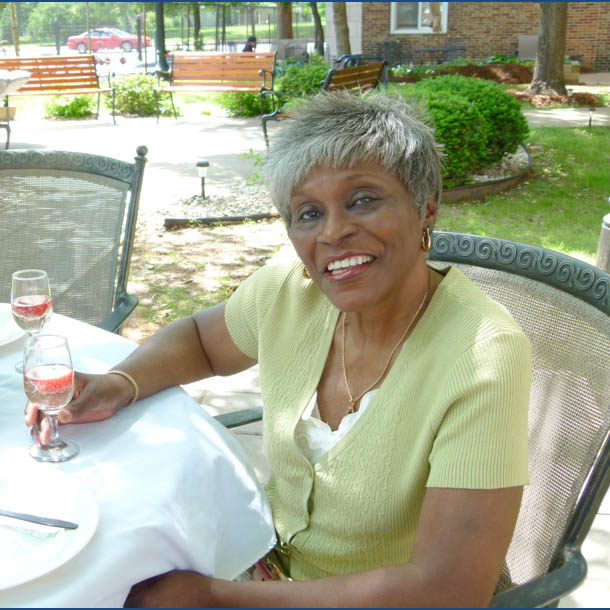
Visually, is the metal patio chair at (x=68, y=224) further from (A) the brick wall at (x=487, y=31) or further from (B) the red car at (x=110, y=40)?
(B) the red car at (x=110, y=40)

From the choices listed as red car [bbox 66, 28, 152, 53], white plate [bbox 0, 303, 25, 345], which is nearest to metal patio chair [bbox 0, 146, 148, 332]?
white plate [bbox 0, 303, 25, 345]

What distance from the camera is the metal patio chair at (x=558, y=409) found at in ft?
5.42

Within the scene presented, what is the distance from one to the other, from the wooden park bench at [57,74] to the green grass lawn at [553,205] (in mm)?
7312

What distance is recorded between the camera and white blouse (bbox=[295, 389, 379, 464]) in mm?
1783

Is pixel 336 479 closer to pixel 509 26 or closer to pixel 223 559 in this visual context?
pixel 223 559

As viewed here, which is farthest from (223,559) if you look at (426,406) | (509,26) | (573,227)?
(509,26)

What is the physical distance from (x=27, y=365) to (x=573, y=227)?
6301 mm

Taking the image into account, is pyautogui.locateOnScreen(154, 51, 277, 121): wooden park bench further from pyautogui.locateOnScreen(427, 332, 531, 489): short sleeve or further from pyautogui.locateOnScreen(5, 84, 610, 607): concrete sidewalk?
pyautogui.locateOnScreen(427, 332, 531, 489): short sleeve

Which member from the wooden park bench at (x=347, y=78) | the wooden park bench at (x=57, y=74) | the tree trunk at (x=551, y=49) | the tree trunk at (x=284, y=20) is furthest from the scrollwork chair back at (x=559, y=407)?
the tree trunk at (x=284, y=20)

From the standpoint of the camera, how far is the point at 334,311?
77.9 inches

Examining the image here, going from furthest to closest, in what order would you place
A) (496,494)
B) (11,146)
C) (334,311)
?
(11,146) < (334,311) < (496,494)

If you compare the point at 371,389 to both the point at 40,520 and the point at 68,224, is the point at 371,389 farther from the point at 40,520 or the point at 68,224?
the point at 68,224

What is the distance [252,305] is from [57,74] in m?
12.4

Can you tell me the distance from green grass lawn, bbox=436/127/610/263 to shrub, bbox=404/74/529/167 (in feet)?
1.51
